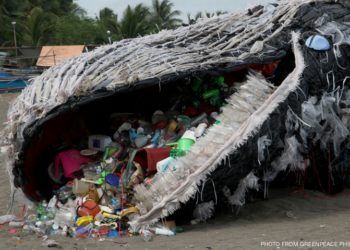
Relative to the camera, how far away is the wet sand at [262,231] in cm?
480

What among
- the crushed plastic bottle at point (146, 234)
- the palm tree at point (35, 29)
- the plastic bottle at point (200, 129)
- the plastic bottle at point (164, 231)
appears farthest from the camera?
the palm tree at point (35, 29)

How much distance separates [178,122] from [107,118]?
1.21 meters

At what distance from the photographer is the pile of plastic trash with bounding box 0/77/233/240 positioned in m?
5.57

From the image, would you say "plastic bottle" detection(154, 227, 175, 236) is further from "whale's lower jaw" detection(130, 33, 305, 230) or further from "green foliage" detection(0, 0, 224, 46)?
"green foliage" detection(0, 0, 224, 46)

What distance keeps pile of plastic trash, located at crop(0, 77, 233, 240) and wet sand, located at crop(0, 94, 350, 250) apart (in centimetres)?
24

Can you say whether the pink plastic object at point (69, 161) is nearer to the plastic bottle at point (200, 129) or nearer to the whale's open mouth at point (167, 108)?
the whale's open mouth at point (167, 108)

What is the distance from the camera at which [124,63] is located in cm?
633

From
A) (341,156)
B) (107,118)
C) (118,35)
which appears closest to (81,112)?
(107,118)

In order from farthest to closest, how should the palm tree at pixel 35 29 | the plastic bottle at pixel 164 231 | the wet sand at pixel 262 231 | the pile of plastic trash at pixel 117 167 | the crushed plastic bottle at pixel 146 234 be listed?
the palm tree at pixel 35 29
the pile of plastic trash at pixel 117 167
the plastic bottle at pixel 164 231
the crushed plastic bottle at pixel 146 234
the wet sand at pixel 262 231

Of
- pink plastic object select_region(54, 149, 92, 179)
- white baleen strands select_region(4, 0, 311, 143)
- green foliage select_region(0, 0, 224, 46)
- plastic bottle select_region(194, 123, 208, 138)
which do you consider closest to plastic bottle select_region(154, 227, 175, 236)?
plastic bottle select_region(194, 123, 208, 138)

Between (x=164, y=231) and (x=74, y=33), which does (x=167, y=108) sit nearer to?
(x=164, y=231)

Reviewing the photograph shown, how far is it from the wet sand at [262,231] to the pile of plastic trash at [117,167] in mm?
237

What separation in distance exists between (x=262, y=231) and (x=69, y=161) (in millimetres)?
2542

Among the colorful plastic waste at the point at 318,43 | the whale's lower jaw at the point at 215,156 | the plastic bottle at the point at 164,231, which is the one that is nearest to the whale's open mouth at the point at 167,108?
the whale's lower jaw at the point at 215,156
